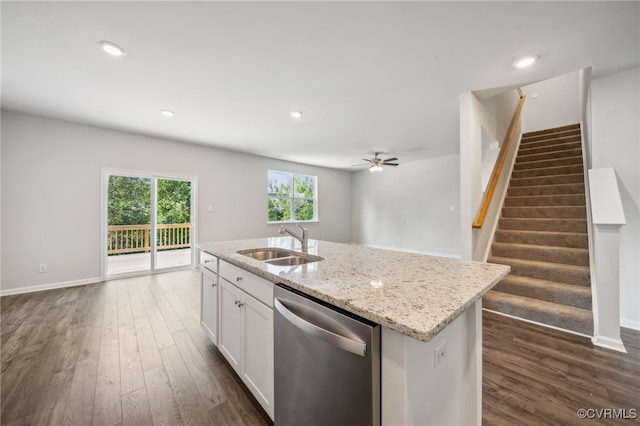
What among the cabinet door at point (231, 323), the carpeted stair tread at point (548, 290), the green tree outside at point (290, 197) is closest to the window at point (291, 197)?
the green tree outside at point (290, 197)

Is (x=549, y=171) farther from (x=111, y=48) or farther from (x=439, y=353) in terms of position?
(x=111, y=48)

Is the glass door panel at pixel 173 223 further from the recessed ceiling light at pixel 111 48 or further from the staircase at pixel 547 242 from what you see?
the staircase at pixel 547 242

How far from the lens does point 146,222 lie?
4500mm

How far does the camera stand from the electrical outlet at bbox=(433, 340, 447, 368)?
87 cm

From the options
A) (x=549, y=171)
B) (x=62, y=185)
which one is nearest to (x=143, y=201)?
(x=62, y=185)

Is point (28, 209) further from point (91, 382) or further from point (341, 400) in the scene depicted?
point (341, 400)

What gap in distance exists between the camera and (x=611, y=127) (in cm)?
242

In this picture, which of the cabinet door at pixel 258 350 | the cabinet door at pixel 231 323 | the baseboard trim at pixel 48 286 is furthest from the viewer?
the baseboard trim at pixel 48 286

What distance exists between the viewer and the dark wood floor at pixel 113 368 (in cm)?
144

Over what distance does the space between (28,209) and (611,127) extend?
7232mm

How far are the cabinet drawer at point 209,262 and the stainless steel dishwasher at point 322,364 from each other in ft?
3.16

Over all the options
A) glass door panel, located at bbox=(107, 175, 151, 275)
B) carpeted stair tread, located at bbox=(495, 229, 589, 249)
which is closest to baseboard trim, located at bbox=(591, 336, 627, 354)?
carpeted stair tread, located at bbox=(495, 229, 589, 249)

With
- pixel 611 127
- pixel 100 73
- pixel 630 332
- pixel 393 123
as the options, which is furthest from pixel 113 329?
pixel 611 127

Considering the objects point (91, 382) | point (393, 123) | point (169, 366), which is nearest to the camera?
point (91, 382)
